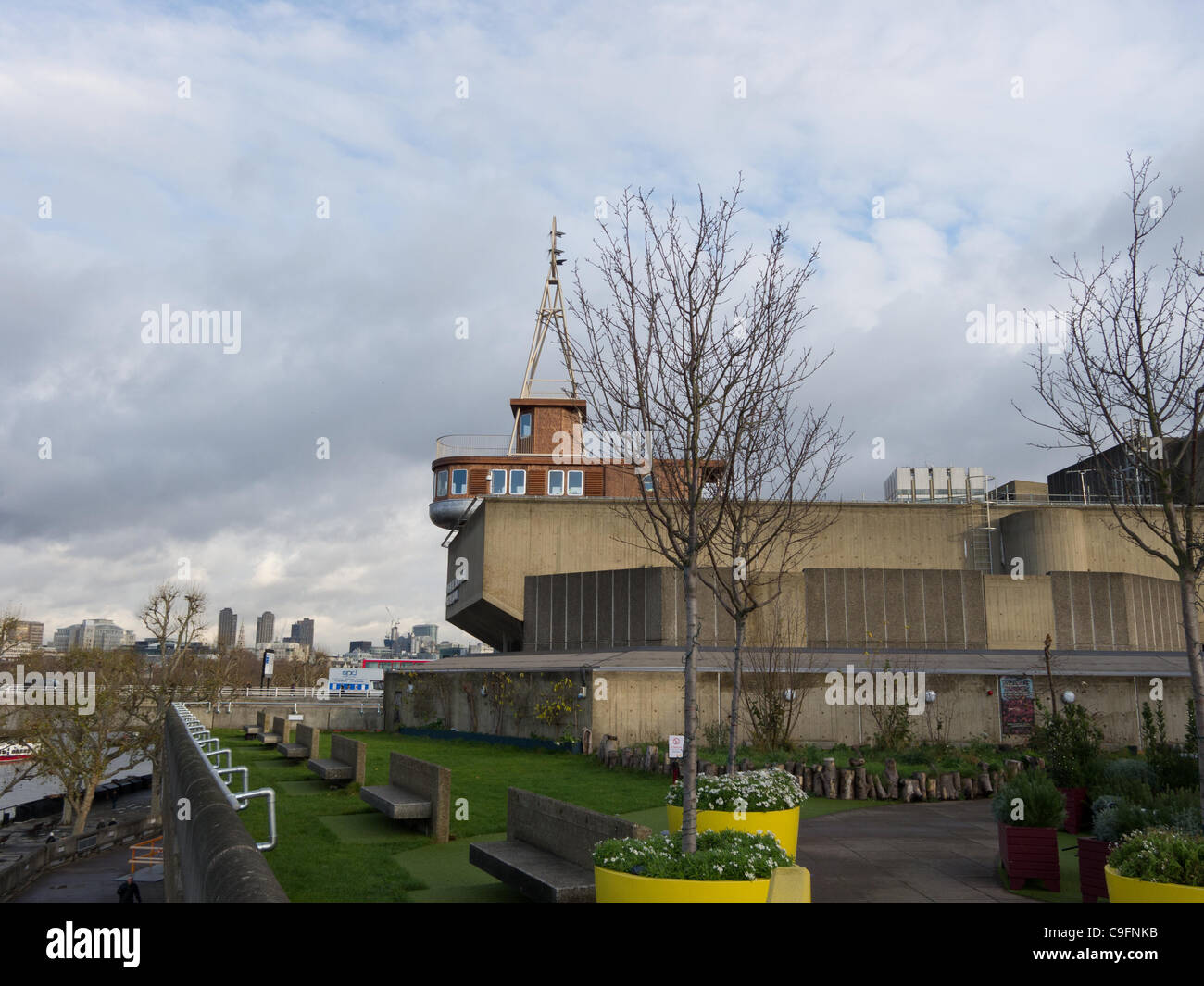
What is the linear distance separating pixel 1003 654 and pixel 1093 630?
22.2ft

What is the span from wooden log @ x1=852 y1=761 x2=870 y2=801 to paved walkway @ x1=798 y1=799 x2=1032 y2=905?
953 millimetres

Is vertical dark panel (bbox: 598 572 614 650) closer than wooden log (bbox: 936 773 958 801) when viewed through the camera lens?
No

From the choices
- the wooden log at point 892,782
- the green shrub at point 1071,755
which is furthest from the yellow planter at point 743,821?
the wooden log at point 892,782

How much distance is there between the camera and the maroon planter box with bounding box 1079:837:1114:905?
8281 mm

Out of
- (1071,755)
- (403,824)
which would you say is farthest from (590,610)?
(1071,755)

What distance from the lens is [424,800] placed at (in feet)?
39.4

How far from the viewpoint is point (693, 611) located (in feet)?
26.2

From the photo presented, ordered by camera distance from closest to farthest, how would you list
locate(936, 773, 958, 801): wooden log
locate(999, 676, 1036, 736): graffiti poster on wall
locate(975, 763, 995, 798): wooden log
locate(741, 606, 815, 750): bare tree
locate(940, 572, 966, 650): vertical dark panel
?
1. locate(936, 773, 958, 801): wooden log
2. locate(975, 763, 995, 798): wooden log
3. locate(741, 606, 815, 750): bare tree
4. locate(999, 676, 1036, 736): graffiti poster on wall
5. locate(940, 572, 966, 650): vertical dark panel

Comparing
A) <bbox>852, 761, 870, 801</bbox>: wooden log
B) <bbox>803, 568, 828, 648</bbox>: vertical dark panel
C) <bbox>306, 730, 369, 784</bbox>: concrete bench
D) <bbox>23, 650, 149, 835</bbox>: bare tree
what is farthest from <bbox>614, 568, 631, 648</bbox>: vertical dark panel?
<bbox>23, 650, 149, 835</bbox>: bare tree

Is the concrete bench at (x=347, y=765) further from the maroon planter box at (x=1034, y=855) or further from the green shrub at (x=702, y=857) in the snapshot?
the maroon planter box at (x=1034, y=855)

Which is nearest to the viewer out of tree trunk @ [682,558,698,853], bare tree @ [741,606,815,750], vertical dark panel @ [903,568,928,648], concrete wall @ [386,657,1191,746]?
tree trunk @ [682,558,698,853]

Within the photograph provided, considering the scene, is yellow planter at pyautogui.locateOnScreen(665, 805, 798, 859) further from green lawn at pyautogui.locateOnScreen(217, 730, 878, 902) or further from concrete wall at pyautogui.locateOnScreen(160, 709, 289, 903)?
concrete wall at pyautogui.locateOnScreen(160, 709, 289, 903)
